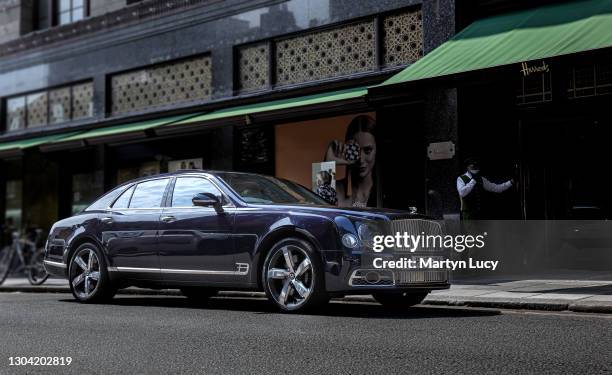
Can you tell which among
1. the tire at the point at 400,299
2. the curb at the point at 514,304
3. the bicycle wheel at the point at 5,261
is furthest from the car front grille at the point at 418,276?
the bicycle wheel at the point at 5,261

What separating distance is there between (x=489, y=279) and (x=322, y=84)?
547 centimetres

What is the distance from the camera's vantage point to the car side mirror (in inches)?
365

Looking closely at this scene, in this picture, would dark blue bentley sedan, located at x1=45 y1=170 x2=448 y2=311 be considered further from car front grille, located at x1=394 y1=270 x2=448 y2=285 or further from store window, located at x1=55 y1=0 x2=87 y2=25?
store window, located at x1=55 y1=0 x2=87 y2=25

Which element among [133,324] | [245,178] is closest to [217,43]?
[245,178]

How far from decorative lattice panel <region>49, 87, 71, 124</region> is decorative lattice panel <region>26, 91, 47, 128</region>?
28 centimetres

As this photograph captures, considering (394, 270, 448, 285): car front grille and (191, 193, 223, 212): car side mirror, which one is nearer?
(394, 270, 448, 285): car front grille

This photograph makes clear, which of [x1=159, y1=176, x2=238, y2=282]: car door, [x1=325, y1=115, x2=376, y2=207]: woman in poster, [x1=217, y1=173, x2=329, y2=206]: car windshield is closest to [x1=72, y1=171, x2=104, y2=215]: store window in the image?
[x1=325, y1=115, x2=376, y2=207]: woman in poster

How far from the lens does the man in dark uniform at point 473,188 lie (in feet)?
45.2

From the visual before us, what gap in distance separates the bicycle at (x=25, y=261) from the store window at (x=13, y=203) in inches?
290

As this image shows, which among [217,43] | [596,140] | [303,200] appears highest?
[217,43]

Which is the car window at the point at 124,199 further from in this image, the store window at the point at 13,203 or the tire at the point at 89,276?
the store window at the point at 13,203

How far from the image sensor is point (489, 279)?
13164 millimetres

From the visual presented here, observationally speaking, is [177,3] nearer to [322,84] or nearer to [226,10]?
[226,10]

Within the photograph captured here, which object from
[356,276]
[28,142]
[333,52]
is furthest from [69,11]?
[356,276]
